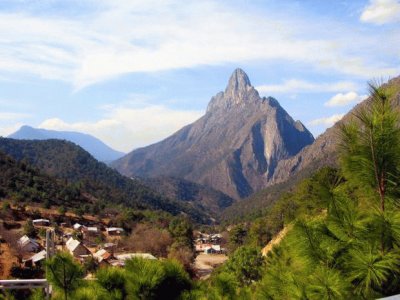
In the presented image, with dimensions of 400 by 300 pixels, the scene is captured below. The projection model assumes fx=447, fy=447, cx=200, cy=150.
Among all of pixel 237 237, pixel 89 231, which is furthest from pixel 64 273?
pixel 89 231

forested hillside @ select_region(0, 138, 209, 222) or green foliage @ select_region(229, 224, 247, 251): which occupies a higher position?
forested hillside @ select_region(0, 138, 209, 222)

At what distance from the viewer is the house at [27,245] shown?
3403 cm

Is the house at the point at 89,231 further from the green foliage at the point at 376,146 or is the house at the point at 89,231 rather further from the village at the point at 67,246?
the green foliage at the point at 376,146

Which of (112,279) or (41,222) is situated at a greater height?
(112,279)

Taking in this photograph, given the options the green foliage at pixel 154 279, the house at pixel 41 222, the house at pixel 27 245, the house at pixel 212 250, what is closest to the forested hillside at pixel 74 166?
the house at pixel 212 250

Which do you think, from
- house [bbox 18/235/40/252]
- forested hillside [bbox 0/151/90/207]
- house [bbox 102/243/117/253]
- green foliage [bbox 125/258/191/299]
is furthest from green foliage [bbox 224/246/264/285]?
forested hillside [bbox 0/151/90/207]

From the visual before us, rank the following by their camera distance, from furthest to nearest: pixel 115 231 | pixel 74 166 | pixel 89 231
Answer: pixel 74 166 → pixel 115 231 → pixel 89 231

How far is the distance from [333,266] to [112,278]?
5.28 ft

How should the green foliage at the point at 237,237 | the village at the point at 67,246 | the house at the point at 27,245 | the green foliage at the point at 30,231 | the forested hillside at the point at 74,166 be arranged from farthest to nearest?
the forested hillside at the point at 74,166 < the green foliage at the point at 237,237 < the green foliage at the point at 30,231 < the house at the point at 27,245 < the village at the point at 67,246

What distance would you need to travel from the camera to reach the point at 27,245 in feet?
114

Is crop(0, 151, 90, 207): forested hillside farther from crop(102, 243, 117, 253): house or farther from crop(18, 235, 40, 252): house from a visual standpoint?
crop(18, 235, 40, 252): house

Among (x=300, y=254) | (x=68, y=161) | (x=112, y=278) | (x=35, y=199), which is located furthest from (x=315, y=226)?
(x=68, y=161)

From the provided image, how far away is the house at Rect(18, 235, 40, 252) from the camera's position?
112 ft

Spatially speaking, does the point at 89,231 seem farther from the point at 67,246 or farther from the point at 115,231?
the point at 67,246
